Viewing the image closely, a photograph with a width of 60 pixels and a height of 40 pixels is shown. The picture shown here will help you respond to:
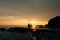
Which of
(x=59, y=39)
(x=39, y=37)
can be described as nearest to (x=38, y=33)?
(x=39, y=37)

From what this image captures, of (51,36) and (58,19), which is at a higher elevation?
(58,19)

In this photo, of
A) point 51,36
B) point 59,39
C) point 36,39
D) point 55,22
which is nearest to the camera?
point 36,39

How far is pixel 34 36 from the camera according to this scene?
3853 centimetres

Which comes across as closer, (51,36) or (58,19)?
(51,36)

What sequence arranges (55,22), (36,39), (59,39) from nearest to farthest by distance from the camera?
1. (36,39)
2. (59,39)
3. (55,22)

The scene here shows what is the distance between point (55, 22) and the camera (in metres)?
66.2

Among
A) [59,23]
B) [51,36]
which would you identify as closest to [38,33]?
[51,36]

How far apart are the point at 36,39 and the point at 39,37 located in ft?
6.71

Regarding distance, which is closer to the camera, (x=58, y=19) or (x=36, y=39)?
(x=36, y=39)

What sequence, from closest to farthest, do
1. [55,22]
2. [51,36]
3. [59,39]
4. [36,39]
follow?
[36,39] → [59,39] → [51,36] → [55,22]

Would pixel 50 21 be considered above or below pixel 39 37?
above

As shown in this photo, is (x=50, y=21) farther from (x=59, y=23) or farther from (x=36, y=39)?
(x=36, y=39)

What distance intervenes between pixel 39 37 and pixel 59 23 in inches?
1025

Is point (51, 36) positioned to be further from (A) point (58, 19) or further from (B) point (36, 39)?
(B) point (36, 39)
